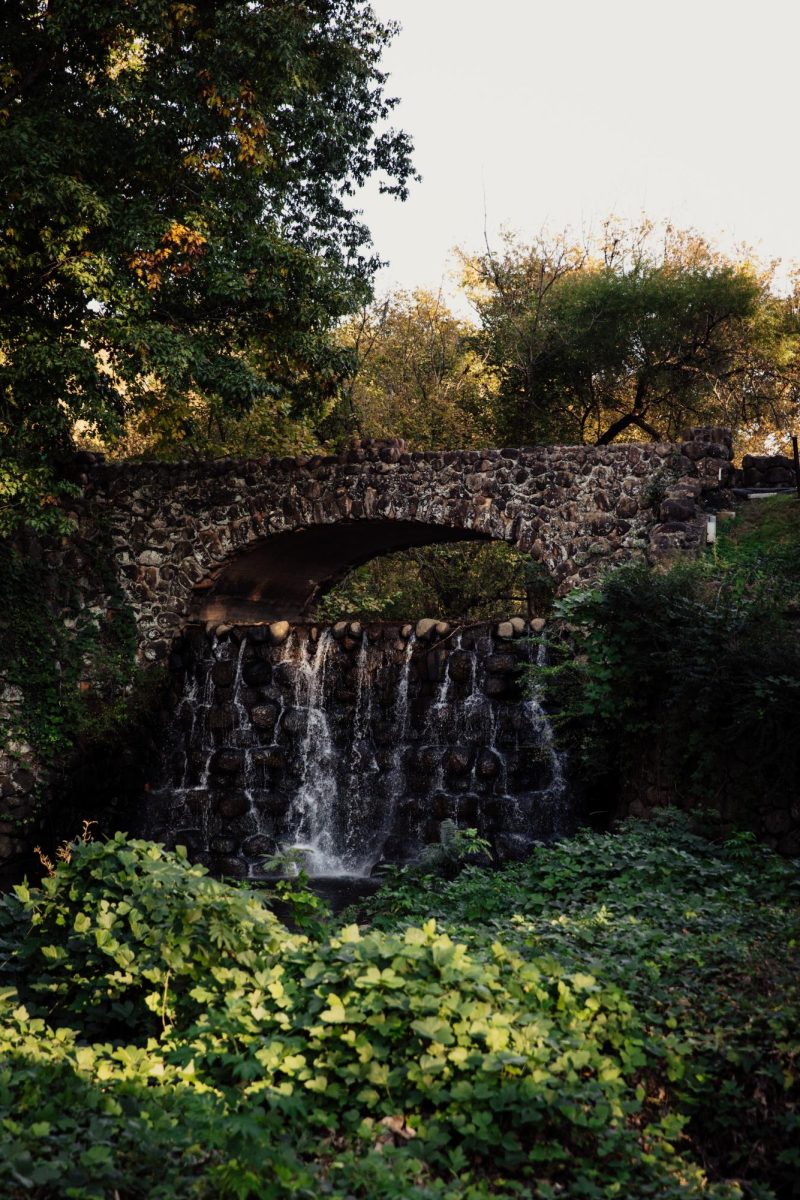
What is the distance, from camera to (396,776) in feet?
41.3

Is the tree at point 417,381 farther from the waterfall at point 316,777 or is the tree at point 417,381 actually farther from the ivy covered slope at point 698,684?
the ivy covered slope at point 698,684

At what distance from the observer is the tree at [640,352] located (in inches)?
790

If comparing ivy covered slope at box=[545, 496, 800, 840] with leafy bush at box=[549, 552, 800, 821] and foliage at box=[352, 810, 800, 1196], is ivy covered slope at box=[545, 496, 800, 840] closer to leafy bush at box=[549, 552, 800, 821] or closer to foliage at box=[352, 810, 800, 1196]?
leafy bush at box=[549, 552, 800, 821]

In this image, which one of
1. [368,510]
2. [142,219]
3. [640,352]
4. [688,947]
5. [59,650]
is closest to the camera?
[688,947]

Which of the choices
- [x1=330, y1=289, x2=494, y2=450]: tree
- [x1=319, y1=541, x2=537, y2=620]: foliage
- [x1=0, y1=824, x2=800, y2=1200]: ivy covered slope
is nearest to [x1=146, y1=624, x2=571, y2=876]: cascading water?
[x1=0, y1=824, x2=800, y2=1200]: ivy covered slope

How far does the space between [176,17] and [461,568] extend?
11284 millimetres

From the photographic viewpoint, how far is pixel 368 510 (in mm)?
13727

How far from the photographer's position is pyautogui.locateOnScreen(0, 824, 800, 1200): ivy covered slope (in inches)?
134

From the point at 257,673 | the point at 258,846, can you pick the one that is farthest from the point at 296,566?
the point at 258,846

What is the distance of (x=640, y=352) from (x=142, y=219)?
38.0ft

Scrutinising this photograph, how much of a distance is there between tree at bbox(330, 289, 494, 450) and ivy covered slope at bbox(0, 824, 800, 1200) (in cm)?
1579

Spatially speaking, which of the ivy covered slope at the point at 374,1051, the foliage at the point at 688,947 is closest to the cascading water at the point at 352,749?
the foliage at the point at 688,947

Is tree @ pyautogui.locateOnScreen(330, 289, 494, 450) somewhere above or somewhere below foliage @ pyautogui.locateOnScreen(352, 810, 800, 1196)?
above

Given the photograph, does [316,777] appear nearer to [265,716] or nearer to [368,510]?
[265,716]
